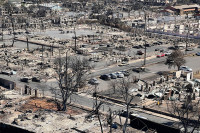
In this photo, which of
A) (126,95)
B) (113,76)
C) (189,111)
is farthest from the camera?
(113,76)

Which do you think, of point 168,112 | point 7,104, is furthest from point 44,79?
point 168,112

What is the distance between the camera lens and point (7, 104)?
24219 mm

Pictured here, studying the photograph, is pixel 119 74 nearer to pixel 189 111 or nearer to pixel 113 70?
pixel 113 70

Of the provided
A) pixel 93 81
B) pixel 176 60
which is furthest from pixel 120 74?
pixel 176 60

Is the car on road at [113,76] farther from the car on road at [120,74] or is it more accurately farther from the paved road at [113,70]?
the paved road at [113,70]

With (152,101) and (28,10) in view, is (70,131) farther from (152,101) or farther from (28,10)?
(28,10)

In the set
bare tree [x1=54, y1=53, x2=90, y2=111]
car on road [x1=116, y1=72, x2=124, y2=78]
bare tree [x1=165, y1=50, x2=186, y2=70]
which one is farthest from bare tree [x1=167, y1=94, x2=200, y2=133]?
bare tree [x1=165, y1=50, x2=186, y2=70]

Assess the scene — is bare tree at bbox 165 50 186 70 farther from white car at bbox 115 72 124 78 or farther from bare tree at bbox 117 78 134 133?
bare tree at bbox 117 78 134 133

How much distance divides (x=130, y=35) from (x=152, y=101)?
104ft

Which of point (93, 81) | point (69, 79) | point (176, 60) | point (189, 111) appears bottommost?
point (189, 111)

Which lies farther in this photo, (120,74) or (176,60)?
(176,60)

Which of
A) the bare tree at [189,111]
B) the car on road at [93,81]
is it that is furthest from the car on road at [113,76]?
the bare tree at [189,111]

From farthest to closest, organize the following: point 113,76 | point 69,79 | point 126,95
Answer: point 113,76
point 69,79
point 126,95

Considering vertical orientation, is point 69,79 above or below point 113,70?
above
